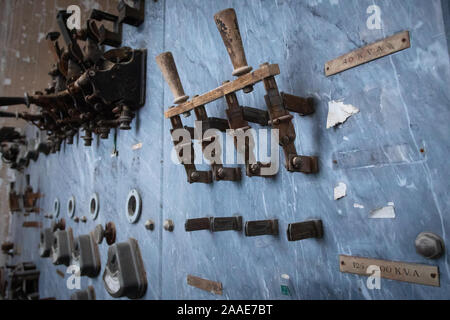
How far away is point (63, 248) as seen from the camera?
263 centimetres

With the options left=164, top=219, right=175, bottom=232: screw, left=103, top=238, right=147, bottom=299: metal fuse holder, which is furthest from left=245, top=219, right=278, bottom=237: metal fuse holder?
left=103, top=238, right=147, bottom=299: metal fuse holder

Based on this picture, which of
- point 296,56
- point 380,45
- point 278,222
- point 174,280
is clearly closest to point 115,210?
point 174,280

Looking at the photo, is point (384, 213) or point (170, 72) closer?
point (384, 213)

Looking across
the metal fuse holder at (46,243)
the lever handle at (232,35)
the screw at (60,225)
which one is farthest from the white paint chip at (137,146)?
the metal fuse holder at (46,243)

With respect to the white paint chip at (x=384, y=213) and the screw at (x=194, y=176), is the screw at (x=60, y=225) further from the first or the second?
the white paint chip at (x=384, y=213)

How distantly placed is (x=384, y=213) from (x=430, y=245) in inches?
Answer: 5.1

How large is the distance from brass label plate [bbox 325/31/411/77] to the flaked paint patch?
0.36 m

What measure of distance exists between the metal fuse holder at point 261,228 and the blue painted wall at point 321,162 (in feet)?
0.08

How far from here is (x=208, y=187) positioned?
4.69 ft

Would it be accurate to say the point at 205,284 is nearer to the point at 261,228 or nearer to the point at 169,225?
the point at 169,225

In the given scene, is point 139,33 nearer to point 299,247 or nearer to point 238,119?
point 238,119

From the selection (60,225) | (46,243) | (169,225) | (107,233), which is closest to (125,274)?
(169,225)

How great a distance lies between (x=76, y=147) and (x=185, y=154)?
1937 mm

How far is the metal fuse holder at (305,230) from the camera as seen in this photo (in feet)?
3.06
